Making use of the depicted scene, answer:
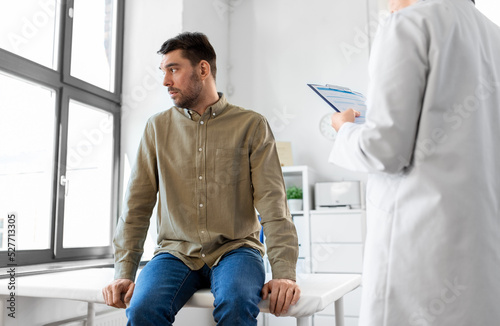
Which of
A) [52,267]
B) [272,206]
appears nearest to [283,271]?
[272,206]

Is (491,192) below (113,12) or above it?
below

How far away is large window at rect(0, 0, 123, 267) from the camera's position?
252 cm

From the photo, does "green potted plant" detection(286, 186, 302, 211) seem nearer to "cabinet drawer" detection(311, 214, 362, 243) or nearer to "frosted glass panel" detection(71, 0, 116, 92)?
"cabinet drawer" detection(311, 214, 362, 243)

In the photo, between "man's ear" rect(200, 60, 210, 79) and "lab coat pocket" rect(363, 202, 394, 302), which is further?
"man's ear" rect(200, 60, 210, 79)

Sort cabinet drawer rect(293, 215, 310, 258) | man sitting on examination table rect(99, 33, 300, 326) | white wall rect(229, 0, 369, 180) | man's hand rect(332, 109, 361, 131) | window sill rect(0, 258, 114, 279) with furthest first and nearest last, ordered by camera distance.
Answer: white wall rect(229, 0, 369, 180), cabinet drawer rect(293, 215, 310, 258), window sill rect(0, 258, 114, 279), man sitting on examination table rect(99, 33, 300, 326), man's hand rect(332, 109, 361, 131)

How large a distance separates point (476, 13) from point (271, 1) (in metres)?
3.72

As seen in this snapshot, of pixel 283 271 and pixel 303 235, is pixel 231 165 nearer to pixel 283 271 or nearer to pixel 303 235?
pixel 283 271

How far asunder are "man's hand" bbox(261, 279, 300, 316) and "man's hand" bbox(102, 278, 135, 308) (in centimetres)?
44

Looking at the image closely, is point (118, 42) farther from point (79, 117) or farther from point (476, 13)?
point (476, 13)

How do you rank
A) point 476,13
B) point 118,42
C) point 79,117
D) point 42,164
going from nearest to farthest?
point 476,13, point 42,164, point 79,117, point 118,42

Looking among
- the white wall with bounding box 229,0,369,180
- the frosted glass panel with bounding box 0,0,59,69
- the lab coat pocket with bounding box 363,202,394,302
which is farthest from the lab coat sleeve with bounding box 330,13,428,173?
the white wall with bounding box 229,0,369,180

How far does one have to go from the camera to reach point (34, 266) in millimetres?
2436

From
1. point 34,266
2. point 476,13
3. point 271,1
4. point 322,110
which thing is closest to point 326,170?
point 322,110

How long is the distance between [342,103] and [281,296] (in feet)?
1.93
